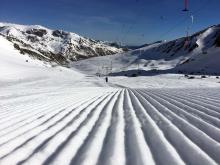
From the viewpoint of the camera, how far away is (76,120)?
8.47 m

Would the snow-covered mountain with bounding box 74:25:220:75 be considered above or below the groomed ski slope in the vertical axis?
above

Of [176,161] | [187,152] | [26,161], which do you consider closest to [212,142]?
[187,152]

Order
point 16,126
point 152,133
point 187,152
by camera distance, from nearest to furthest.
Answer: point 187,152 < point 152,133 < point 16,126

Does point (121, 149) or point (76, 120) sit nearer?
point (121, 149)

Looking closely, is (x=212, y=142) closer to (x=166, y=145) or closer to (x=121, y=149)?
(x=166, y=145)

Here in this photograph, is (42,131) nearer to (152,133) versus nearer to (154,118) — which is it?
(152,133)

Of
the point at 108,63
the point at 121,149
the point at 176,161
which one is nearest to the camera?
the point at 176,161

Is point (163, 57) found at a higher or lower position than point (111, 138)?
higher

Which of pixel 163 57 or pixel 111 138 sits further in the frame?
pixel 163 57

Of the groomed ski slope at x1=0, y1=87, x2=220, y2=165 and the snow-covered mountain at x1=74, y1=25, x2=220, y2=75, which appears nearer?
the groomed ski slope at x1=0, y1=87, x2=220, y2=165

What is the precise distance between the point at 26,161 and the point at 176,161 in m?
2.15

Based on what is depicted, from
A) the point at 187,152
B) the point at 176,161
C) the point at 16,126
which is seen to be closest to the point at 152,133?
the point at 187,152

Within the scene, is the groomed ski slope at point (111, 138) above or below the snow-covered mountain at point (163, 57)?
below

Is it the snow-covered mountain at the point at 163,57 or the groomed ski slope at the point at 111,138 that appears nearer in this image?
the groomed ski slope at the point at 111,138
